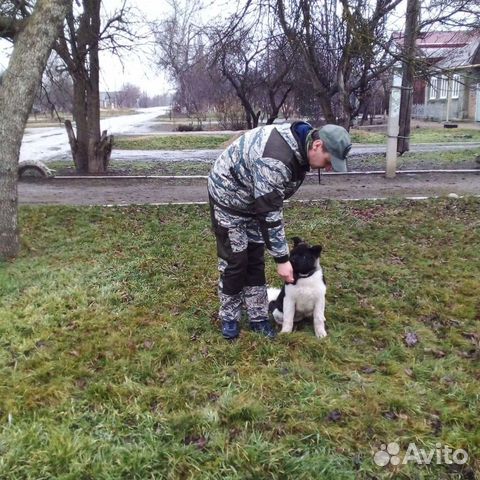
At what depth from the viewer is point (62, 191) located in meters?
11.0

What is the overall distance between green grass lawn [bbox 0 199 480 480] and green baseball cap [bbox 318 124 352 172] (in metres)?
1.47

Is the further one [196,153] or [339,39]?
[196,153]

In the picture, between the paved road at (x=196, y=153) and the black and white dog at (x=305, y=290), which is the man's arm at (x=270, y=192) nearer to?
the black and white dog at (x=305, y=290)

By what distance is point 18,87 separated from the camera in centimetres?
627

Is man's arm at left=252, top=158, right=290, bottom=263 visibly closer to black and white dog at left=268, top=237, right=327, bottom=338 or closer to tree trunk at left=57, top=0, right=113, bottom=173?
black and white dog at left=268, top=237, right=327, bottom=338

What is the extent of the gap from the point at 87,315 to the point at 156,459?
211cm

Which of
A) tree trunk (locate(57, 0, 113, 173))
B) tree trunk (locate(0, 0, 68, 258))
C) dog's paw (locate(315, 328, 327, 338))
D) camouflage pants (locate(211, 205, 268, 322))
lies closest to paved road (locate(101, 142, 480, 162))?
tree trunk (locate(57, 0, 113, 173))

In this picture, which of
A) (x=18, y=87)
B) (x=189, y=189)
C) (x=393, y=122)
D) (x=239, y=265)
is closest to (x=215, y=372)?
(x=239, y=265)

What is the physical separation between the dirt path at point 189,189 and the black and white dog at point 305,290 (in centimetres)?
571

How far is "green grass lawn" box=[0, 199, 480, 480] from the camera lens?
286cm

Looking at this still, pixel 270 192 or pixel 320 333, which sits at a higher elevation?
pixel 270 192

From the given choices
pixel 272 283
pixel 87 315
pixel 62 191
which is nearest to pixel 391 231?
pixel 272 283

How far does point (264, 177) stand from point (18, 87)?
4.23m

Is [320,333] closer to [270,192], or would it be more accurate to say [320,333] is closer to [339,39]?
[270,192]
